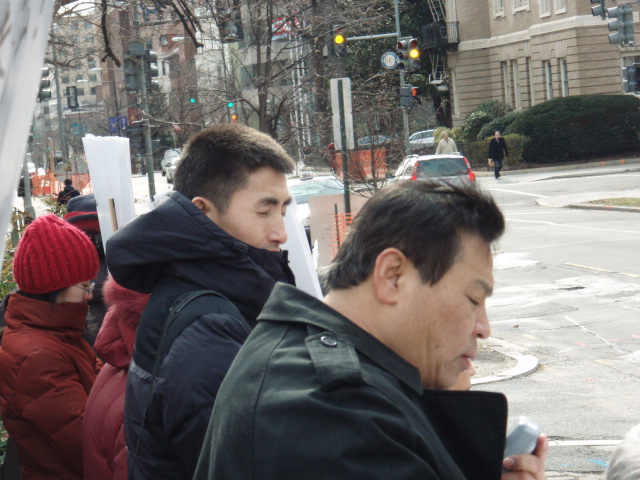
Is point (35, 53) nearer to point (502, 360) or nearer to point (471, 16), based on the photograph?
point (502, 360)

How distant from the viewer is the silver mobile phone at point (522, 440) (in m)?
1.54

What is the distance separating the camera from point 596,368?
9172 mm

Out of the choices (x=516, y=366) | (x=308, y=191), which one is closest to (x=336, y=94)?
(x=516, y=366)

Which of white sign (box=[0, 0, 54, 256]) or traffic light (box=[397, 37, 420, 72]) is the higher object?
traffic light (box=[397, 37, 420, 72])

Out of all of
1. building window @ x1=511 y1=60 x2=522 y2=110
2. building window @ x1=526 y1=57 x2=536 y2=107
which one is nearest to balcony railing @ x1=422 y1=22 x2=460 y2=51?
building window @ x1=511 y1=60 x2=522 y2=110

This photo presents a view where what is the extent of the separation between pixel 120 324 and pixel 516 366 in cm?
729

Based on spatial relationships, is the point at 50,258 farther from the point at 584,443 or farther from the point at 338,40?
the point at 338,40

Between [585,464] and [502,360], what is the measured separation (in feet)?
12.1

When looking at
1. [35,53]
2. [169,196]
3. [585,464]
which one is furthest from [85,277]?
[585,464]

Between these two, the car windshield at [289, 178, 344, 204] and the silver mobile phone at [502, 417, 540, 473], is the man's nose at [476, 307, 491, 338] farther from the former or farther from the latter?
the car windshield at [289, 178, 344, 204]

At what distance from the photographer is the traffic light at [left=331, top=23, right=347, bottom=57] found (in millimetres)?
13562

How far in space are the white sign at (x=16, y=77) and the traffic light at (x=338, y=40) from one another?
12.7 m

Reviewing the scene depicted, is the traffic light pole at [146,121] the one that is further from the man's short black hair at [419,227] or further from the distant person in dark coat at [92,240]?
the man's short black hair at [419,227]

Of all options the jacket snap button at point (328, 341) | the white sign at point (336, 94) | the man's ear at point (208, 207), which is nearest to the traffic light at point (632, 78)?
the white sign at point (336, 94)
